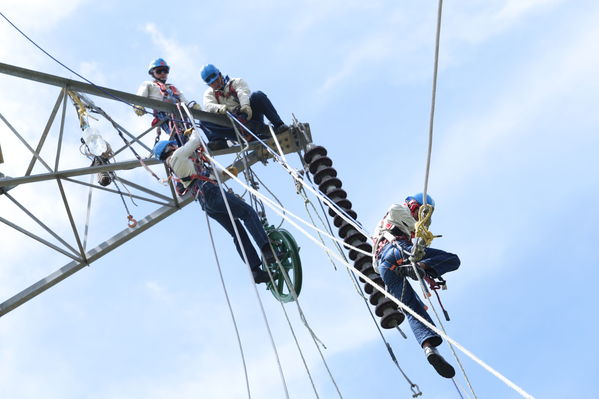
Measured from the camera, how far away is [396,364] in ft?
36.7

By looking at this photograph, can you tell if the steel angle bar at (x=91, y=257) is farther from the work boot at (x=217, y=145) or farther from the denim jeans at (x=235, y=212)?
the work boot at (x=217, y=145)

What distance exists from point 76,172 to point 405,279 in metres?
4.15

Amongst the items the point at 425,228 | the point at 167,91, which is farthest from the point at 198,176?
the point at 425,228

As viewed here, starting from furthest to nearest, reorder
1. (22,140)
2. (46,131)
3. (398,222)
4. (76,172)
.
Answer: (76,172), (46,131), (22,140), (398,222)

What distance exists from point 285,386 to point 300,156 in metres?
4.60

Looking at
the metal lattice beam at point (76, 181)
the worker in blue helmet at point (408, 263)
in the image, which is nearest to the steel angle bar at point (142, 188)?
the metal lattice beam at point (76, 181)

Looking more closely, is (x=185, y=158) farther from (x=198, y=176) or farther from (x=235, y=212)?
(x=235, y=212)

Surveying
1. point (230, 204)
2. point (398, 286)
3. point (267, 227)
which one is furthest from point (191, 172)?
point (398, 286)

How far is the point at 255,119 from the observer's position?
13133mm

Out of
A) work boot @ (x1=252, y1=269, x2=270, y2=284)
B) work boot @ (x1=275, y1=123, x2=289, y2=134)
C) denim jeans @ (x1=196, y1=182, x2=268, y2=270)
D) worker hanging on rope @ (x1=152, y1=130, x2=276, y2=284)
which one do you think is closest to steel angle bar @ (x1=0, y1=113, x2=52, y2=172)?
worker hanging on rope @ (x1=152, y1=130, x2=276, y2=284)

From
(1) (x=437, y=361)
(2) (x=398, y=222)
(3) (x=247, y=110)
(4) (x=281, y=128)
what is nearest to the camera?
(1) (x=437, y=361)

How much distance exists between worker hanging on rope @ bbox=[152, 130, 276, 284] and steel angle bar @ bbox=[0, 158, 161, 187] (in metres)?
0.29

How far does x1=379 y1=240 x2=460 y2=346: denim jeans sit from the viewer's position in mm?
9438

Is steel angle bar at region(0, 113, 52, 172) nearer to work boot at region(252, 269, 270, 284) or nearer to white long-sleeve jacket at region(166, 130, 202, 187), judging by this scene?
white long-sleeve jacket at region(166, 130, 202, 187)
